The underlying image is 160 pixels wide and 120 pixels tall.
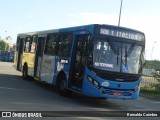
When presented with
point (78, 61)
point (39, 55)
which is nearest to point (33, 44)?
point (39, 55)

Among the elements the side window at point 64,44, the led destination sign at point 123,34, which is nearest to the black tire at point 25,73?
the side window at point 64,44

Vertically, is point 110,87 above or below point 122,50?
below

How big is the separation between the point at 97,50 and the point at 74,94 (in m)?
4.56

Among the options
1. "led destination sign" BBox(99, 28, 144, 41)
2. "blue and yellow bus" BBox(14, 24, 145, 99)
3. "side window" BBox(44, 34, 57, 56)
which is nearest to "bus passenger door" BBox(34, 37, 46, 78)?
"side window" BBox(44, 34, 57, 56)

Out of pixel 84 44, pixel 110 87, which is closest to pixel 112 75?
pixel 110 87

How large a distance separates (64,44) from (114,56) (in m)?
3.47

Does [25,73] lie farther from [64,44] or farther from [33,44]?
[64,44]

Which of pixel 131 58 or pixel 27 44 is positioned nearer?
pixel 131 58

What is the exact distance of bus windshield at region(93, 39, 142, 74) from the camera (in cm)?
1512

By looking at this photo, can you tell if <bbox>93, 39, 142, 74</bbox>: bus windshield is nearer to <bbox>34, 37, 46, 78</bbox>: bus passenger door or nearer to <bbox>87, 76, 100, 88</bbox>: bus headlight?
<bbox>87, 76, 100, 88</bbox>: bus headlight

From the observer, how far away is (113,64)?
15211mm

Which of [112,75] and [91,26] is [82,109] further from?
[91,26]

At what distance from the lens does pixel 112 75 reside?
1507 cm

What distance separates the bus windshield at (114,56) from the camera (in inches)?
595
